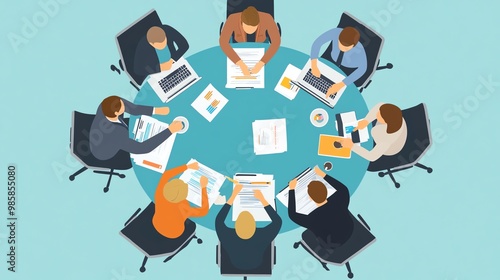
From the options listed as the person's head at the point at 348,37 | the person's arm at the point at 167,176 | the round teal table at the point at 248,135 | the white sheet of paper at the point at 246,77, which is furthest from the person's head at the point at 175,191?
the person's head at the point at 348,37

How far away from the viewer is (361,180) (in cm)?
651

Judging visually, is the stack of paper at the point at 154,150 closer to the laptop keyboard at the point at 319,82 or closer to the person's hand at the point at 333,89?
the laptop keyboard at the point at 319,82

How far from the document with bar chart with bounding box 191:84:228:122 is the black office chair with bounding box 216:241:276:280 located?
1473mm

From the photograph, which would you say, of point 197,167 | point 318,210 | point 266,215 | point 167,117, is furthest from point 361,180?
point 167,117

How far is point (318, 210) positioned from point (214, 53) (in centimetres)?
211

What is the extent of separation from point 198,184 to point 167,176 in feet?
1.20

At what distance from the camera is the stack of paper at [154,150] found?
6453 millimetres

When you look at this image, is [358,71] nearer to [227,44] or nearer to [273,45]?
[273,45]

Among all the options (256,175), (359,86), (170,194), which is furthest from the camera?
(359,86)

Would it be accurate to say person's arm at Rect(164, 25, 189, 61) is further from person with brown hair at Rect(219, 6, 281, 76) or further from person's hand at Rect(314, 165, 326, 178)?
person's hand at Rect(314, 165, 326, 178)

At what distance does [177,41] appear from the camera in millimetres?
6609

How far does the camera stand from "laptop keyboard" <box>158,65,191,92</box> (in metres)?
6.52

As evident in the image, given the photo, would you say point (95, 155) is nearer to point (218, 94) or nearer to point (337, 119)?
point (218, 94)

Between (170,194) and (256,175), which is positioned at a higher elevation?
(256,175)
